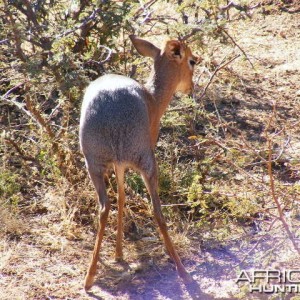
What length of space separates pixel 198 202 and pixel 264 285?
2.72 ft

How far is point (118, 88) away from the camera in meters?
5.04

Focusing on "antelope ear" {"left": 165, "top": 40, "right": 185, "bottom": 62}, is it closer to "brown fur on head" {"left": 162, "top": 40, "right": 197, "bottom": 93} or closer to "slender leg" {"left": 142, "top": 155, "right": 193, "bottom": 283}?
"brown fur on head" {"left": 162, "top": 40, "right": 197, "bottom": 93}

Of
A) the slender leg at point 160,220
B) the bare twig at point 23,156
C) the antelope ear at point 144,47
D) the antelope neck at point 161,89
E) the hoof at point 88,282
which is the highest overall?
the antelope ear at point 144,47

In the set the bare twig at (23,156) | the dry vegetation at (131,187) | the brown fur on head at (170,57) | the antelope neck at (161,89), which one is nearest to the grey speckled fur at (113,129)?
the dry vegetation at (131,187)

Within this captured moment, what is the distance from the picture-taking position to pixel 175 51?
234 inches

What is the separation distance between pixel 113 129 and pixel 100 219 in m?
0.62

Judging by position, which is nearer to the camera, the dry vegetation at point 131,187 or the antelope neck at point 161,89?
the dry vegetation at point 131,187

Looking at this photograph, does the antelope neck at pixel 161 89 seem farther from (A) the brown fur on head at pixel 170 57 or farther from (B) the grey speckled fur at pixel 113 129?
(B) the grey speckled fur at pixel 113 129

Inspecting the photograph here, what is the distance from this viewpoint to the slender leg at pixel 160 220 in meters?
4.95

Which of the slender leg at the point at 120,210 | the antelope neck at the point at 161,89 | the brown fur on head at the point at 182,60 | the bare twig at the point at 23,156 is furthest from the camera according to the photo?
the bare twig at the point at 23,156

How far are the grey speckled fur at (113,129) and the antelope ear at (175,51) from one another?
38.5 inches

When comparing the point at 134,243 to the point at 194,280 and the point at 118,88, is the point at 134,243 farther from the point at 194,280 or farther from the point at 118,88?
the point at 118,88

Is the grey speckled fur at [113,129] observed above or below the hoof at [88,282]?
above

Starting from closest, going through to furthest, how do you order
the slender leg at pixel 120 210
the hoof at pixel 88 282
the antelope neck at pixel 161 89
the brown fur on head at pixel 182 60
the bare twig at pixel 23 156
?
1. the hoof at pixel 88 282
2. the slender leg at pixel 120 210
3. the antelope neck at pixel 161 89
4. the brown fur on head at pixel 182 60
5. the bare twig at pixel 23 156
